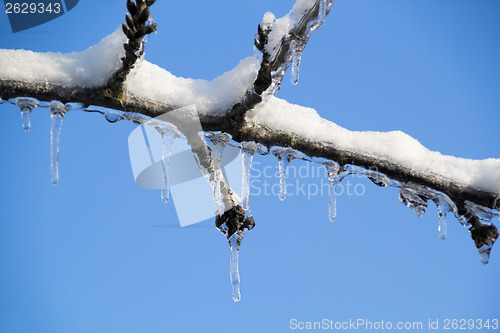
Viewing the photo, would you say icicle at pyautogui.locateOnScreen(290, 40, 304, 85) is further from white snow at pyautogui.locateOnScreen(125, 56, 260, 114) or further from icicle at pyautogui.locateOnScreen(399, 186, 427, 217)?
icicle at pyautogui.locateOnScreen(399, 186, 427, 217)

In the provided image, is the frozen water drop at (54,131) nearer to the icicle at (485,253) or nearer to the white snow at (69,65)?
the white snow at (69,65)

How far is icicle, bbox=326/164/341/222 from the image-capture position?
182 centimetres

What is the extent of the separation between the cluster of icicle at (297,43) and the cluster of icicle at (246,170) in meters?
0.36

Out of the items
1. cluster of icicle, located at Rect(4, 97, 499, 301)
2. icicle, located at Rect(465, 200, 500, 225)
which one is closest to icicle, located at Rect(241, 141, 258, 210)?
cluster of icicle, located at Rect(4, 97, 499, 301)

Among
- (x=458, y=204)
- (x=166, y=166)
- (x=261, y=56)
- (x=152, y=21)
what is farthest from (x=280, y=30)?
(x=458, y=204)

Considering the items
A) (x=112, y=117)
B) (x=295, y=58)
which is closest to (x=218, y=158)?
(x=112, y=117)

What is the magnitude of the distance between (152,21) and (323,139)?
2.78 feet

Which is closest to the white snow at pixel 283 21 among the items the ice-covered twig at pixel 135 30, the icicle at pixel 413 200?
the ice-covered twig at pixel 135 30

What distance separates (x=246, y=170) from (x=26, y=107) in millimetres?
999

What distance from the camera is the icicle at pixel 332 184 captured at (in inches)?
71.6

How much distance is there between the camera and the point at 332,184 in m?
1.97

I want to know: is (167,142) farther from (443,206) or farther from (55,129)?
(443,206)

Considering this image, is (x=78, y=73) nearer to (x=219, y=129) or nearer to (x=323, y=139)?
(x=219, y=129)

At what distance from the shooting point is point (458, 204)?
1902 mm
